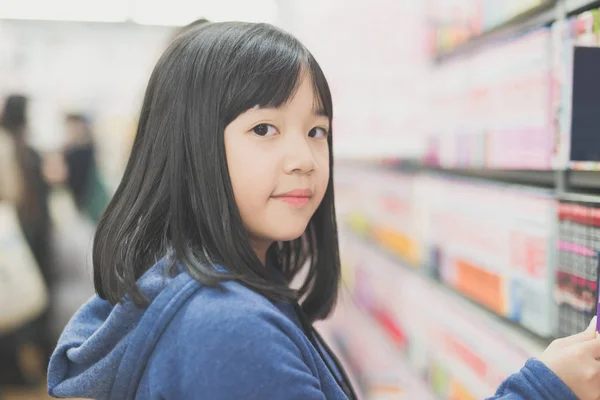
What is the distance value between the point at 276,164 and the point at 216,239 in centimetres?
14

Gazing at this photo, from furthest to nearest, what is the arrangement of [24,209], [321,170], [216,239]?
[24,209] → [321,170] → [216,239]

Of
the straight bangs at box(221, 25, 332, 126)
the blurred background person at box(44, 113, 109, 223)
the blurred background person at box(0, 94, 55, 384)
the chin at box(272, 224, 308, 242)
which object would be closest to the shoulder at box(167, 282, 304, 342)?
the chin at box(272, 224, 308, 242)

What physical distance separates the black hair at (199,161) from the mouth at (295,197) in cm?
8

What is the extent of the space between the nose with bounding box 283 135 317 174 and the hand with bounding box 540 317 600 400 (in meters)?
0.44

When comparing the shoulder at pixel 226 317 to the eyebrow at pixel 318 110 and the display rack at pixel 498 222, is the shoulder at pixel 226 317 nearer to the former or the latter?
the eyebrow at pixel 318 110

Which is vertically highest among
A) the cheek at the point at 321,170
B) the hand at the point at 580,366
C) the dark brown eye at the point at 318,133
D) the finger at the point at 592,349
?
the dark brown eye at the point at 318,133

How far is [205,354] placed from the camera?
2.69 feet

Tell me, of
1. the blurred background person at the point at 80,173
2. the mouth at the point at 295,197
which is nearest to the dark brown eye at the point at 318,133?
the mouth at the point at 295,197

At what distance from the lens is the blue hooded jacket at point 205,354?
82cm

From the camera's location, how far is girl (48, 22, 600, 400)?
33.0 inches

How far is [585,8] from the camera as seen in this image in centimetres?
130

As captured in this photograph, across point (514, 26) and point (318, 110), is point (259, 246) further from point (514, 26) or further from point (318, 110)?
point (514, 26)

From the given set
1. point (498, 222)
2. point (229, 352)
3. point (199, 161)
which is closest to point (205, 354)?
point (229, 352)

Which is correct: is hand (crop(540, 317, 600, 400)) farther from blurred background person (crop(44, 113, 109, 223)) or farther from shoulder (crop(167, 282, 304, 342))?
blurred background person (crop(44, 113, 109, 223))
